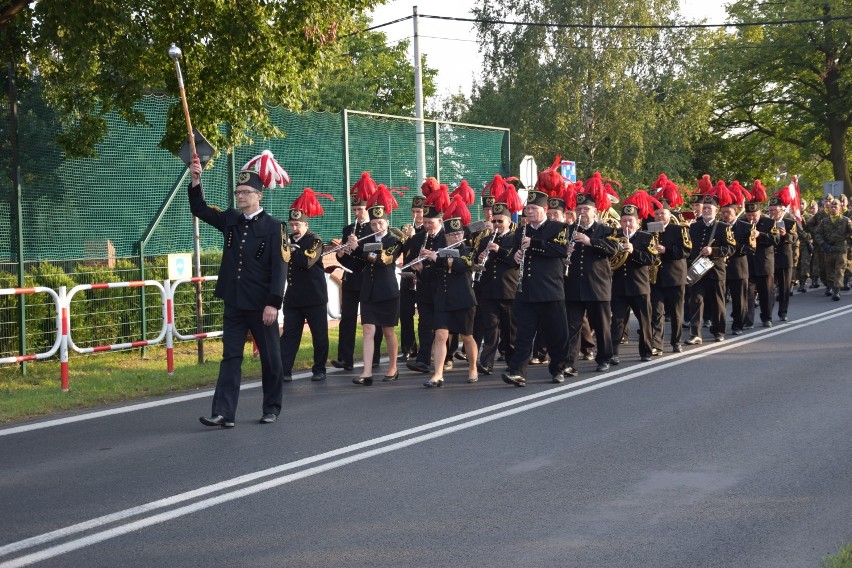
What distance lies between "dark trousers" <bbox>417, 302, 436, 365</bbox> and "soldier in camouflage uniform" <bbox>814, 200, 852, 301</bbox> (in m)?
12.1

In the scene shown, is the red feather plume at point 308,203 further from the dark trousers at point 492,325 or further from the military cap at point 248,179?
the military cap at point 248,179

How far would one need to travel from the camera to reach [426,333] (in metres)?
13.1

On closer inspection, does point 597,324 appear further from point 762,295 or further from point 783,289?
point 783,289

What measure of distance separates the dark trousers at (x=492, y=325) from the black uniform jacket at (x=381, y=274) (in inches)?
42.5

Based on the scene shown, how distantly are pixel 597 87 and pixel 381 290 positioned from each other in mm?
32437

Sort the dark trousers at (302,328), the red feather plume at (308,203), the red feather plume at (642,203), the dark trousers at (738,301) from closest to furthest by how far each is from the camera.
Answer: the dark trousers at (302,328) → the red feather plume at (308,203) → the red feather plume at (642,203) → the dark trousers at (738,301)

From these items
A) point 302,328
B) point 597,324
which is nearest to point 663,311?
point 597,324

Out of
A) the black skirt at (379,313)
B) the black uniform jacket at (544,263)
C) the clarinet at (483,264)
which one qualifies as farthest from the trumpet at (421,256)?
the black uniform jacket at (544,263)

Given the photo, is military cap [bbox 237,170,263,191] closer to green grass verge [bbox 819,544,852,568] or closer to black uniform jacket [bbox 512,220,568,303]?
black uniform jacket [bbox 512,220,568,303]

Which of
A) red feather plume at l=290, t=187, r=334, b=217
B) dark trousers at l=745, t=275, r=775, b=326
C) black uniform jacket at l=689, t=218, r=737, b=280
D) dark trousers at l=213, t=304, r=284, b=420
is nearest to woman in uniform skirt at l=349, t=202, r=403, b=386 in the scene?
red feather plume at l=290, t=187, r=334, b=217

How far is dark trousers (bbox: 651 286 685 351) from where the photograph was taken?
14.5 m

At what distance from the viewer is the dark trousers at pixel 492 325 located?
12.9m

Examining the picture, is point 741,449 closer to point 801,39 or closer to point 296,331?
point 296,331

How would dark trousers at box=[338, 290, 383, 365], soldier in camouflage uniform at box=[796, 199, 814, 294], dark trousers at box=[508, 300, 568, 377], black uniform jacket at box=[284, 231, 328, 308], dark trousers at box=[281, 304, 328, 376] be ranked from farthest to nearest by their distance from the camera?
1. soldier in camouflage uniform at box=[796, 199, 814, 294]
2. dark trousers at box=[338, 290, 383, 365]
3. dark trousers at box=[281, 304, 328, 376]
4. black uniform jacket at box=[284, 231, 328, 308]
5. dark trousers at box=[508, 300, 568, 377]
